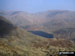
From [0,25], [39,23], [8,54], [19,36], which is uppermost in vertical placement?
[39,23]

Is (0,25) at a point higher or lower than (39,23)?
lower

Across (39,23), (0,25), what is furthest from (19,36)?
(39,23)

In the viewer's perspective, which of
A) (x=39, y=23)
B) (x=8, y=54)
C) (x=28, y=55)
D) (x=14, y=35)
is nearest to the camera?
(x=8, y=54)

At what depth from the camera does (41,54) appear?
26.5 m

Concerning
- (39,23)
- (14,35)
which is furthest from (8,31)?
(39,23)

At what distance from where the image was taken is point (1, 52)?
23.3 meters

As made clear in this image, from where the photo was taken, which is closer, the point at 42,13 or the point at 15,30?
the point at 15,30

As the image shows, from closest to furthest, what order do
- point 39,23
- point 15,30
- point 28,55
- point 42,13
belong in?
point 28,55
point 15,30
point 39,23
point 42,13

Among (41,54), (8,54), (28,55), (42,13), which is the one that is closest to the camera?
(8,54)

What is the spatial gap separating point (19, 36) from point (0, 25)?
589cm

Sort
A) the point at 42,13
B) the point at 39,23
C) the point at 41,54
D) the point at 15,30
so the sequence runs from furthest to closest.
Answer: the point at 42,13 → the point at 39,23 → the point at 15,30 → the point at 41,54

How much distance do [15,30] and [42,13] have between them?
311 feet

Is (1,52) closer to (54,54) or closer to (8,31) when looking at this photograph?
(54,54)

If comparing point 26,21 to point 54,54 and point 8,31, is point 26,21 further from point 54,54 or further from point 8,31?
point 54,54
